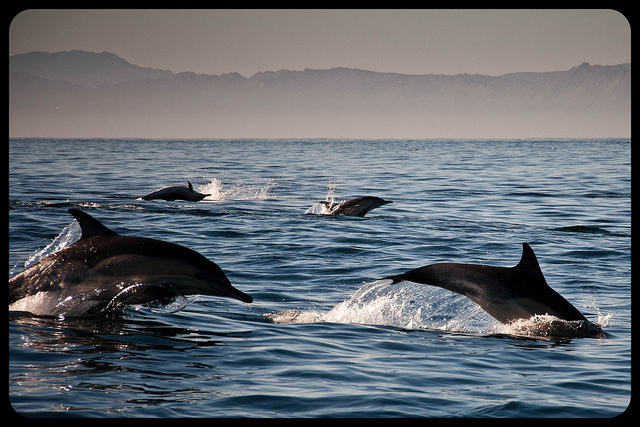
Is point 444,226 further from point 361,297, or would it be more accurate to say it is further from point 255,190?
point 255,190

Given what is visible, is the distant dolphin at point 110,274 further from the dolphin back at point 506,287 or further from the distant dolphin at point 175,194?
the distant dolphin at point 175,194

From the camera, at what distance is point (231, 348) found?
7.67m

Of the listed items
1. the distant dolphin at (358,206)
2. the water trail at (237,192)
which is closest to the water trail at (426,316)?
the distant dolphin at (358,206)

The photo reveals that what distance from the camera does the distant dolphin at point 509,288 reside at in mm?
8719

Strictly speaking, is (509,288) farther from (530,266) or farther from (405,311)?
(405,311)

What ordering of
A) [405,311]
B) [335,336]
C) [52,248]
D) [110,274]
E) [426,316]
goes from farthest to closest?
[52,248]
[405,311]
[426,316]
[335,336]
[110,274]

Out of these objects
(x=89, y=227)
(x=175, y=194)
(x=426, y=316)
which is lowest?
(x=426, y=316)

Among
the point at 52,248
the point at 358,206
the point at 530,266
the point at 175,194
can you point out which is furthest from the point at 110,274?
the point at 175,194

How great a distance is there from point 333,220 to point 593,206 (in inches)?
328

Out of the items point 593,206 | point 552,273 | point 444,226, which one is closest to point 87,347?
Answer: point 552,273

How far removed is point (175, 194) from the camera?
2302cm

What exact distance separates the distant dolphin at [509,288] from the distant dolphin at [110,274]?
2.37 m

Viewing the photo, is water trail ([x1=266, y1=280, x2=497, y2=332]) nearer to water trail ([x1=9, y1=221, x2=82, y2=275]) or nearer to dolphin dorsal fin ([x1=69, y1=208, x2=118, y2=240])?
dolphin dorsal fin ([x1=69, y1=208, x2=118, y2=240])

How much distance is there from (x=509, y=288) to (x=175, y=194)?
A: 15.7 metres
